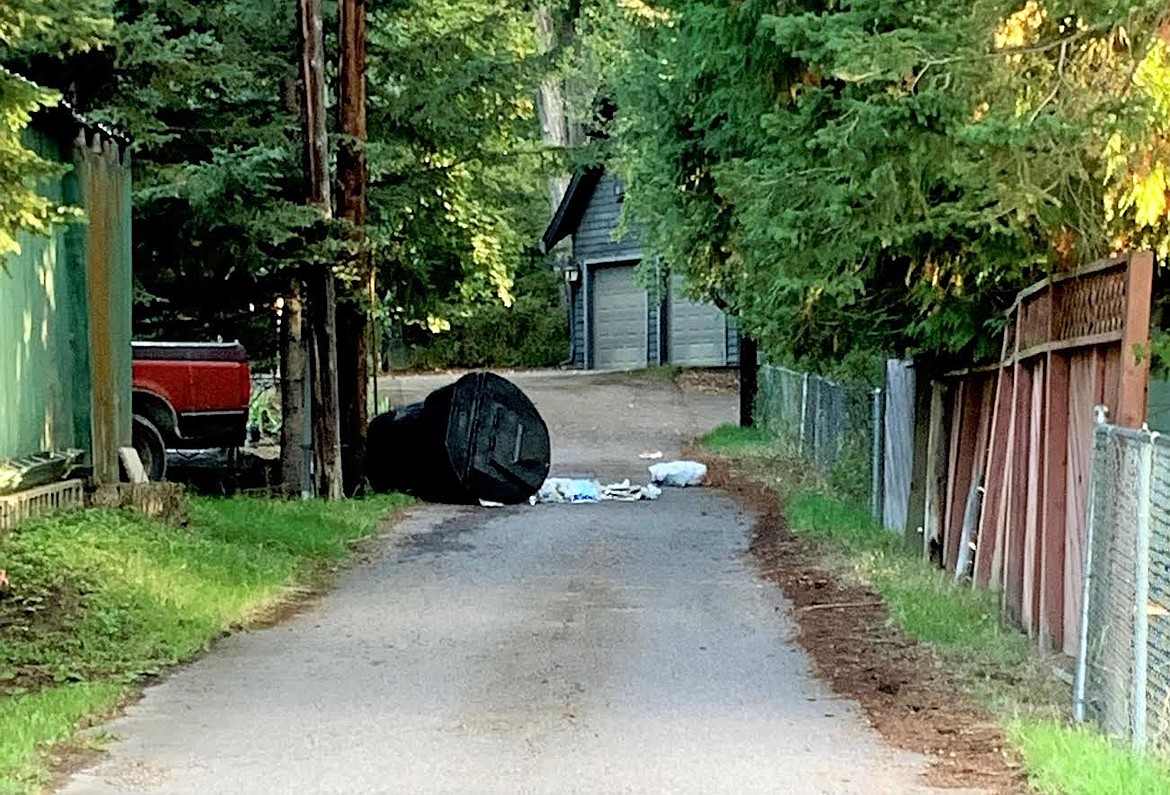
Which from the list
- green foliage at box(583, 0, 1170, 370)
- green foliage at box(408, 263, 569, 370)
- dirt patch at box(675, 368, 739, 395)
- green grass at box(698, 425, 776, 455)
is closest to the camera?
green foliage at box(583, 0, 1170, 370)

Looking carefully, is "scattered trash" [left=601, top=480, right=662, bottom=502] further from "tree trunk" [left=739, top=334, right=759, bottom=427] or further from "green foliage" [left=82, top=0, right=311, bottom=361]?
"tree trunk" [left=739, top=334, right=759, bottom=427]

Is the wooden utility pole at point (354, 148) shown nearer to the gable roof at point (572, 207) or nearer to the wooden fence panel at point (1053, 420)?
the wooden fence panel at point (1053, 420)

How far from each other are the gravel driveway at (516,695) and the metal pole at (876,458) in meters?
2.46

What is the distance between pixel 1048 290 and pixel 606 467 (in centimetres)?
1613

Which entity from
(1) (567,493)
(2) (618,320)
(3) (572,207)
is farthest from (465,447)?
(2) (618,320)

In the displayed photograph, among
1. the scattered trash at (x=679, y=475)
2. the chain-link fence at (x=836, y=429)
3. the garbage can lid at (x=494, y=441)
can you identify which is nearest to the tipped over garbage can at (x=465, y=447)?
the garbage can lid at (x=494, y=441)

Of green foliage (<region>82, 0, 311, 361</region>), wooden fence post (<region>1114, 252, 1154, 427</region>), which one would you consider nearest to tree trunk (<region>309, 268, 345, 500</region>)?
green foliage (<region>82, 0, 311, 361</region>)

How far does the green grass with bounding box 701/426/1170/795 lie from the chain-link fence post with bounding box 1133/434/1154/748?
8.9 inches

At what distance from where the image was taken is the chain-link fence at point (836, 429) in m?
18.0

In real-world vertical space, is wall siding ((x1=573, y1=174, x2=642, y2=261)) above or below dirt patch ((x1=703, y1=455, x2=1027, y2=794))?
above

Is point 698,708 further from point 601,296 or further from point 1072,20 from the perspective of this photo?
point 601,296

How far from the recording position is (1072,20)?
32.2 feet

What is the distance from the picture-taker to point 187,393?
19906 millimetres

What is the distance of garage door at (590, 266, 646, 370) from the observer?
44.1 metres
